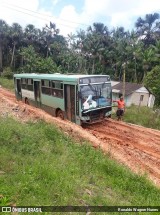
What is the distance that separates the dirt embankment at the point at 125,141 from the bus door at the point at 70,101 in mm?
1059

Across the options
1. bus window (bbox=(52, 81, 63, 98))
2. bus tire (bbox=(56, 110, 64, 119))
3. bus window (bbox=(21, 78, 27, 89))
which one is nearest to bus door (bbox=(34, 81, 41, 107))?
bus window (bbox=(21, 78, 27, 89))

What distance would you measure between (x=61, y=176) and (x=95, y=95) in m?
7.83

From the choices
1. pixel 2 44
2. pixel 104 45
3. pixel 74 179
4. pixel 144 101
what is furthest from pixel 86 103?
pixel 2 44

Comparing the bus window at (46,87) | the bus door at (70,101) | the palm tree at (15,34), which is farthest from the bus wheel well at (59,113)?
the palm tree at (15,34)

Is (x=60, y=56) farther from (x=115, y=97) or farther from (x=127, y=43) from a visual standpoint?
(x=115, y=97)

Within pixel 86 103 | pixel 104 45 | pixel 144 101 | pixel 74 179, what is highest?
pixel 104 45

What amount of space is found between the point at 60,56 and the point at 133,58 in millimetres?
16402

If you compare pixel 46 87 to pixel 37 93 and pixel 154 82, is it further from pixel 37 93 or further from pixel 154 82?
pixel 154 82

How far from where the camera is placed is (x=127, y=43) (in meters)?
52.3

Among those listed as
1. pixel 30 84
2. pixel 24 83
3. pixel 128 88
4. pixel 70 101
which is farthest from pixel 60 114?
pixel 128 88

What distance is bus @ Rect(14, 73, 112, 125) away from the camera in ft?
45.8

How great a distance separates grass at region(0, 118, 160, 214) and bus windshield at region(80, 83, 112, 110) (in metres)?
4.04

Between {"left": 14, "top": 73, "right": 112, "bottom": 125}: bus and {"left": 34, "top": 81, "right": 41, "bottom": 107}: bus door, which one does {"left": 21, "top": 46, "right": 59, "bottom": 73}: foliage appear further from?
{"left": 14, "top": 73, "right": 112, "bottom": 125}: bus

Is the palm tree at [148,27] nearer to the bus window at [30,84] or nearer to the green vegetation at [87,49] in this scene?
the green vegetation at [87,49]
